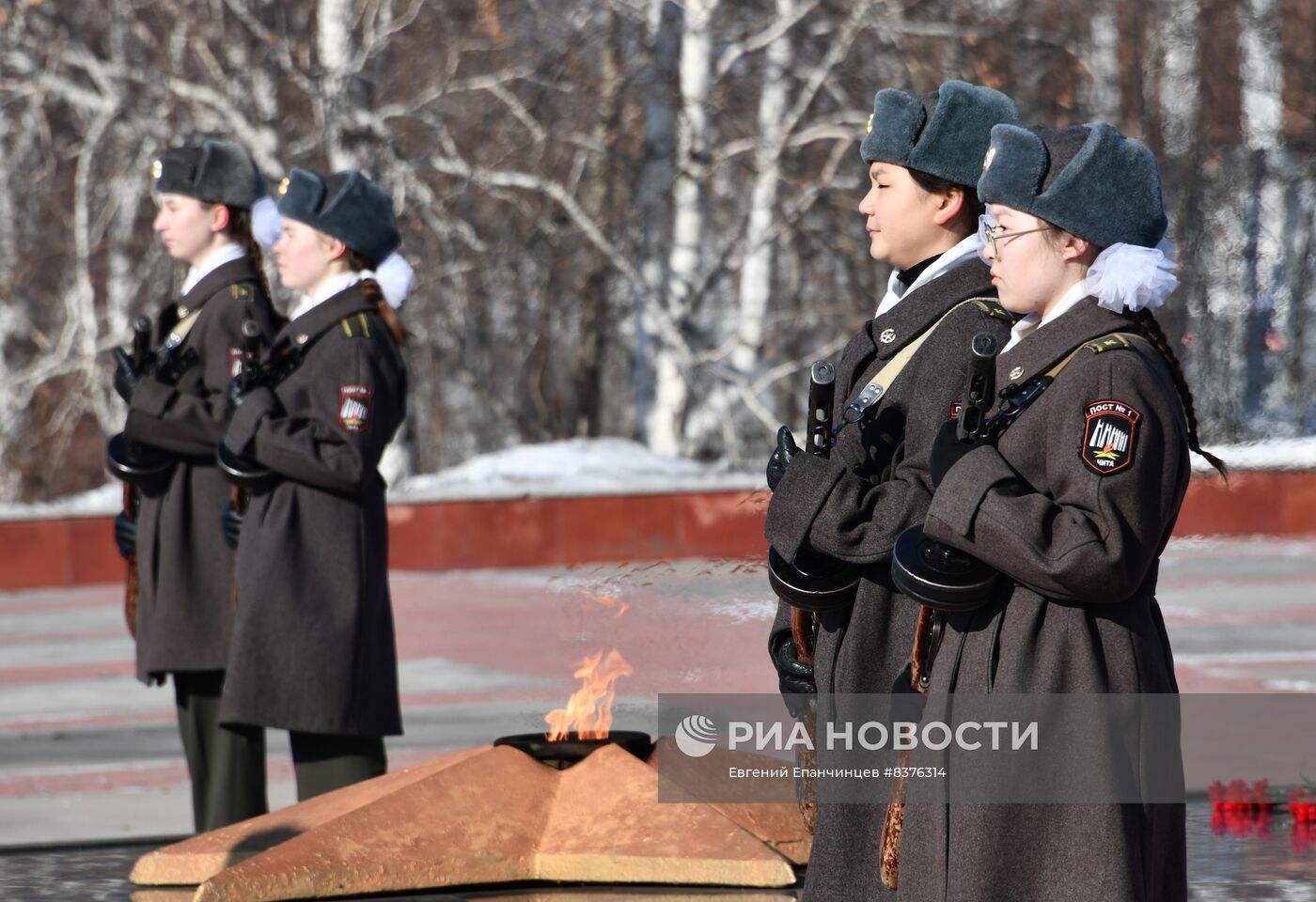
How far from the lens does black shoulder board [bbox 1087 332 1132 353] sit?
9.96ft

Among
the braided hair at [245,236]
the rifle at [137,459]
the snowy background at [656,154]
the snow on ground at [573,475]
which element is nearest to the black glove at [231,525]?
the rifle at [137,459]

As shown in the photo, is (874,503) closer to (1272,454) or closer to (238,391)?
(238,391)

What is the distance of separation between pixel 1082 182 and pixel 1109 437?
1.46 ft

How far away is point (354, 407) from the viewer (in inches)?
201

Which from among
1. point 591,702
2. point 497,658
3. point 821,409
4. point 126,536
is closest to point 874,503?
point 821,409

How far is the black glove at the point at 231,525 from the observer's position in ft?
17.4

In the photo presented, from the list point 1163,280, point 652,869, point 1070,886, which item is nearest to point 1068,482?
point 1163,280

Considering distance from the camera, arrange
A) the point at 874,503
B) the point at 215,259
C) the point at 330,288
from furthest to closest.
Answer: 1. the point at 215,259
2. the point at 330,288
3. the point at 874,503

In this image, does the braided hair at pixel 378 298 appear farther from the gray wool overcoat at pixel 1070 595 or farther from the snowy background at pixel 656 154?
the snowy background at pixel 656 154

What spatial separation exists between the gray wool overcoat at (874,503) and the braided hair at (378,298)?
6.59 ft

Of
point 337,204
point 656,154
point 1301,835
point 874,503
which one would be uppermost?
point 656,154

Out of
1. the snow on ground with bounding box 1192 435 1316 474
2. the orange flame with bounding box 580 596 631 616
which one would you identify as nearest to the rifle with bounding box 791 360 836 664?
the orange flame with bounding box 580 596 631 616

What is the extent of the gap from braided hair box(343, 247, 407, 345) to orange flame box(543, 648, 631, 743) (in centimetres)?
119

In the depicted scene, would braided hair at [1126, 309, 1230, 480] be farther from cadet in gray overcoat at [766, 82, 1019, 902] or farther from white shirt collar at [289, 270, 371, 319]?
white shirt collar at [289, 270, 371, 319]
